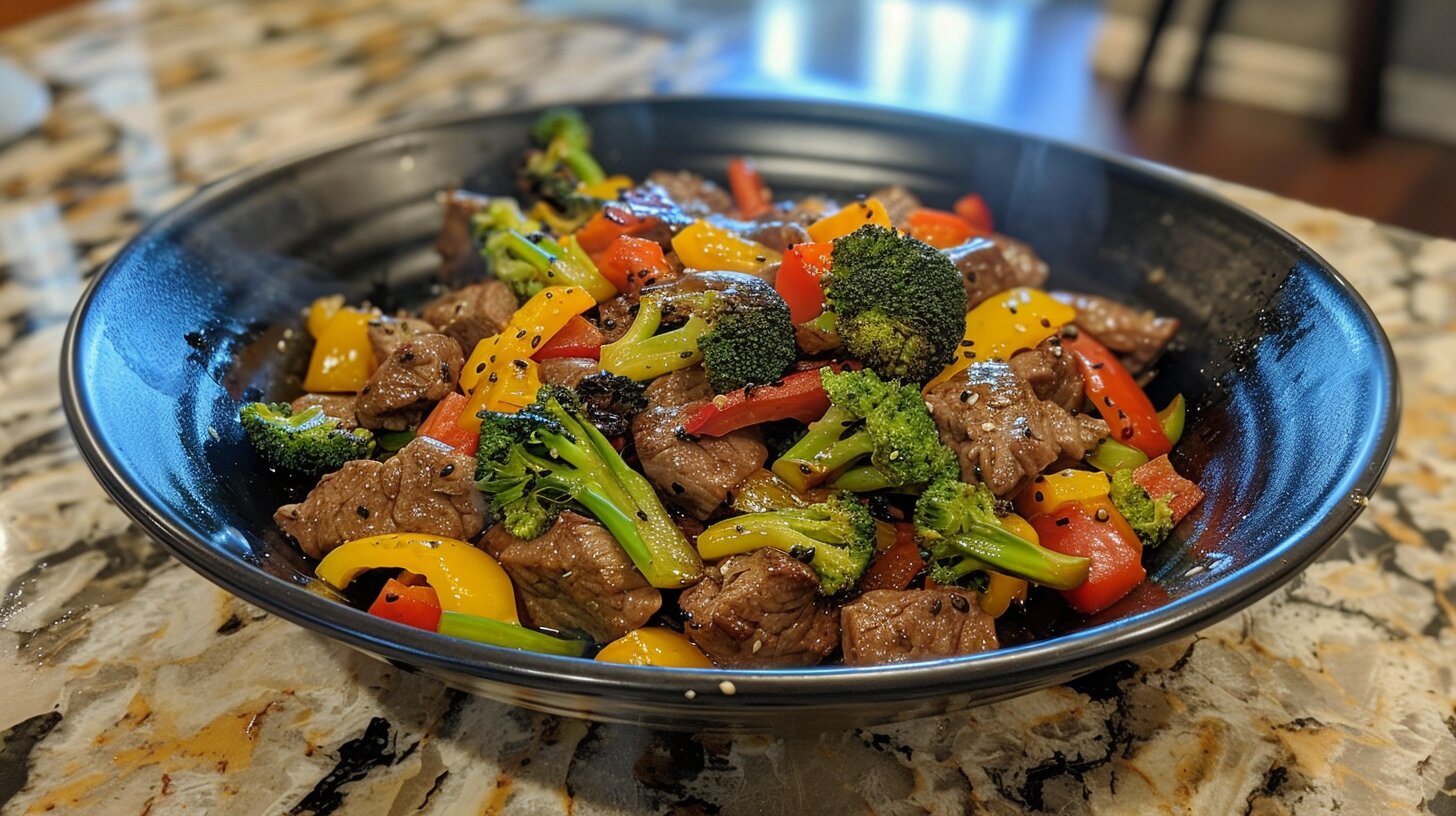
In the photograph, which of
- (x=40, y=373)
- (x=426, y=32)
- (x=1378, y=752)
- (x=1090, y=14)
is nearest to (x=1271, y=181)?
(x=1090, y=14)

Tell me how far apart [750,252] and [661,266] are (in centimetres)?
19

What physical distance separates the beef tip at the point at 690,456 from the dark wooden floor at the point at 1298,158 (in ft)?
16.0

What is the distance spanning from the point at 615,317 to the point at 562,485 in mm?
483

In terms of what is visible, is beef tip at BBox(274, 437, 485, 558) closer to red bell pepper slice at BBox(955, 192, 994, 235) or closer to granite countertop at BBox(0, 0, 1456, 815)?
granite countertop at BBox(0, 0, 1456, 815)

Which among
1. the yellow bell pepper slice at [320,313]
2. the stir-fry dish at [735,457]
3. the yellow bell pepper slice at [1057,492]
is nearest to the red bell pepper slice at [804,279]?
the stir-fry dish at [735,457]

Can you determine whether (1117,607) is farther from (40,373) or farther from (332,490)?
(40,373)

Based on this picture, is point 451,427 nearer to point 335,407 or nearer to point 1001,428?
point 335,407

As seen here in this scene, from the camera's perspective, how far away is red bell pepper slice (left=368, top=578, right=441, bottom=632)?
1.69 m

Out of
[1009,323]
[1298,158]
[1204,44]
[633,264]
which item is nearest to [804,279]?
[633,264]

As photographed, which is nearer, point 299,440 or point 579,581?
point 579,581

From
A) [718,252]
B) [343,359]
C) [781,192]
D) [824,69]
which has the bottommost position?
[824,69]

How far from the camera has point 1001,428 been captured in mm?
1817

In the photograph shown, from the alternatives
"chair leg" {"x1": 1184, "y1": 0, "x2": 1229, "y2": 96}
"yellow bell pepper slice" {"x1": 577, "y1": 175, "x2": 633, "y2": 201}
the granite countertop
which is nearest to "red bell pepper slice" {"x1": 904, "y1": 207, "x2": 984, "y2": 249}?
"yellow bell pepper slice" {"x1": 577, "y1": 175, "x2": 633, "y2": 201}

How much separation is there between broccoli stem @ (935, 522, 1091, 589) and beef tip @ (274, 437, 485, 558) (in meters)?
0.85
